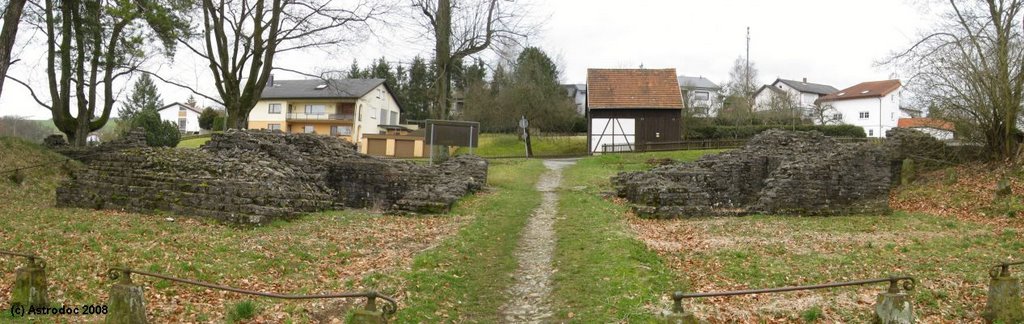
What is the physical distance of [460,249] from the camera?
10.7 meters

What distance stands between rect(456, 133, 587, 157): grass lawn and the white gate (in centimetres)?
574

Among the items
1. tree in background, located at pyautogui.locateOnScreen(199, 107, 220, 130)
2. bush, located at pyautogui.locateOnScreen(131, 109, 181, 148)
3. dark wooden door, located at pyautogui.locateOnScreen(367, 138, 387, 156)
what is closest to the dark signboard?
bush, located at pyautogui.locateOnScreen(131, 109, 181, 148)

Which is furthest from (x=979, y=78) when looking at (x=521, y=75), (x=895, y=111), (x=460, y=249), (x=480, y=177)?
(x=895, y=111)

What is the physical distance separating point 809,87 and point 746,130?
1686 inches

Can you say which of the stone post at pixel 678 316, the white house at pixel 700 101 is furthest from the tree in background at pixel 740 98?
the stone post at pixel 678 316

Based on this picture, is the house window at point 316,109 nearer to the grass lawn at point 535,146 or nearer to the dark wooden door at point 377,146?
the dark wooden door at point 377,146

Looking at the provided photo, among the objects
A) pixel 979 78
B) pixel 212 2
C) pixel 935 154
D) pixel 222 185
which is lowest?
pixel 222 185

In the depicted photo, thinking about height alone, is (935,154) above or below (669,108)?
below

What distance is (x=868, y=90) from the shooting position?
63.5 meters

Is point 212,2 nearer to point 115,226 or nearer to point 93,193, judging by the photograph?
point 93,193

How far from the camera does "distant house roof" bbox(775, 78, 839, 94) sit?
255 feet

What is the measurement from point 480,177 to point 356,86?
38754 mm

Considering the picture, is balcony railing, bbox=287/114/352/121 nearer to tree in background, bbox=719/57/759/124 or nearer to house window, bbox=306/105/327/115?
house window, bbox=306/105/327/115

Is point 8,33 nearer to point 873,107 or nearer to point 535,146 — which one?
point 535,146
